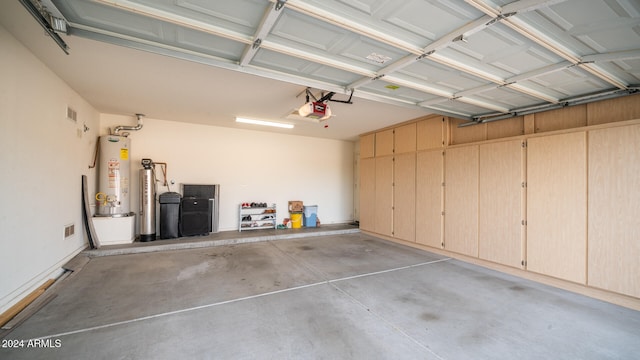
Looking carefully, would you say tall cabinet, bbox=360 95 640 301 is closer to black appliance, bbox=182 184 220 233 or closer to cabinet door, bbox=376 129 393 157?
cabinet door, bbox=376 129 393 157

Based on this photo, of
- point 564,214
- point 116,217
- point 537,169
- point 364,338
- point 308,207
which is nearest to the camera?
point 364,338

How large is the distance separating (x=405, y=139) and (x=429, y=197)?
1512 mm

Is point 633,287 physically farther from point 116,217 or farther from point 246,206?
point 116,217

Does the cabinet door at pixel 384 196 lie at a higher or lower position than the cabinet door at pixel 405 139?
lower

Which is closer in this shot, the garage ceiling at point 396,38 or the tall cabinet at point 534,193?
the garage ceiling at point 396,38

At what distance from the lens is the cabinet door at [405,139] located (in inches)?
228

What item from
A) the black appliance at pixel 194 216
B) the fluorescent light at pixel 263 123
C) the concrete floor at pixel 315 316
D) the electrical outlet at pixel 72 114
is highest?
the fluorescent light at pixel 263 123

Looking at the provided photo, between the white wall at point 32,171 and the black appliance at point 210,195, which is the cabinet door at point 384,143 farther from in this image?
the white wall at point 32,171

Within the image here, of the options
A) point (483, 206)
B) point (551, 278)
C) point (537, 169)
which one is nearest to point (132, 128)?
point (483, 206)

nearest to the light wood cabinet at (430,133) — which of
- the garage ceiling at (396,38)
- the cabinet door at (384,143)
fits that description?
the cabinet door at (384,143)

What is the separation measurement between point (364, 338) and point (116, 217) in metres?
5.27

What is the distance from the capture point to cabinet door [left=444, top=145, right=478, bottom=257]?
4.58 metres

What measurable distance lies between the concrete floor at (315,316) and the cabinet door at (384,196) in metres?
2.13

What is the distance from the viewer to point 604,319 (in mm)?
2709
